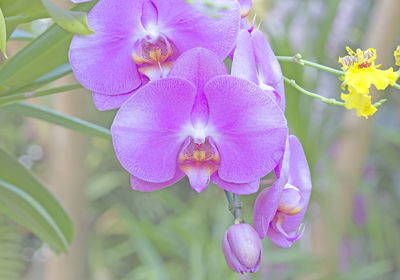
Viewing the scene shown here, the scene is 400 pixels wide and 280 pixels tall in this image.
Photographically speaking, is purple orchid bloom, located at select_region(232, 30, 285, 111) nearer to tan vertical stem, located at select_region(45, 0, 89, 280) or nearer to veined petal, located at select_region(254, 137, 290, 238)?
veined petal, located at select_region(254, 137, 290, 238)

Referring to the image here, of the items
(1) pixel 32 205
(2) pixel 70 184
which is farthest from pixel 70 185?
(1) pixel 32 205

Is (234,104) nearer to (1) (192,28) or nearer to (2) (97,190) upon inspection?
(1) (192,28)

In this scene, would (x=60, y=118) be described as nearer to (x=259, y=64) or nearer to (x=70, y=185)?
(x=259, y=64)

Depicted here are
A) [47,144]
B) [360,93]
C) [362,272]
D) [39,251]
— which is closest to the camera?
[360,93]

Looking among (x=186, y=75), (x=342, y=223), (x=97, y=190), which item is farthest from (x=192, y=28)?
(x=97, y=190)

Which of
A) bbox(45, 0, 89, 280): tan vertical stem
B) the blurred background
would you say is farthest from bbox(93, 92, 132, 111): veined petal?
bbox(45, 0, 89, 280): tan vertical stem

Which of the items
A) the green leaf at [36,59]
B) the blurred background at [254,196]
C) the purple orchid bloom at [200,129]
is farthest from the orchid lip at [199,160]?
the blurred background at [254,196]

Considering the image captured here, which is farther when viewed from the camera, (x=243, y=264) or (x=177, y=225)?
(x=177, y=225)
